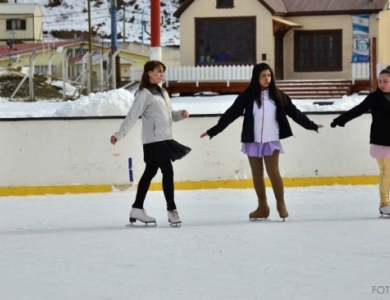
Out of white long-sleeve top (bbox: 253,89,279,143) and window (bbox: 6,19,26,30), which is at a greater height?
window (bbox: 6,19,26,30)

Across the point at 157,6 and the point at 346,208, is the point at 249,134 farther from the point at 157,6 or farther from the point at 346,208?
the point at 157,6

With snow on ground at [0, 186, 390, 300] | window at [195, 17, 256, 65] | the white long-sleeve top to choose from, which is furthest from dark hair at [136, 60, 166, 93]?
window at [195, 17, 256, 65]

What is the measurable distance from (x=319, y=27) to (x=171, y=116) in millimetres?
27042

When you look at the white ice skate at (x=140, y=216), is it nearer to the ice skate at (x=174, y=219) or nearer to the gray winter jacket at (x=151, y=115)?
the ice skate at (x=174, y=219)

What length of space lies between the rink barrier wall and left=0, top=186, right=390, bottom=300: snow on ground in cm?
114

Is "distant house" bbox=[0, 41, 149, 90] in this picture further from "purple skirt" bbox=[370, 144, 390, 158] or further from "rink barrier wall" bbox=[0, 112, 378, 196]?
"purple skirt" bbox=[370, 144, 390, 158]

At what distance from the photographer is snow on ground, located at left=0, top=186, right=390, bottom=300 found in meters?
6.05

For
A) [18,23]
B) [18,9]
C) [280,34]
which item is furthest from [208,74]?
[18,9]

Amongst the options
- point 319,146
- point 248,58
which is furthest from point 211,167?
point 248,58

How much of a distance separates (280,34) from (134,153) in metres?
24.0

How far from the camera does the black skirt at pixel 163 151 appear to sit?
8844mm

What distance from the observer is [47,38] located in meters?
97.4

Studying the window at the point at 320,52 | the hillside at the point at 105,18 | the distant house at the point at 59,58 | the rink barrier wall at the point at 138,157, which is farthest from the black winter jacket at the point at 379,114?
the hillside at the point at 105,18

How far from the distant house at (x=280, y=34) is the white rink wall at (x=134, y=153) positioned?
22.4 metres
